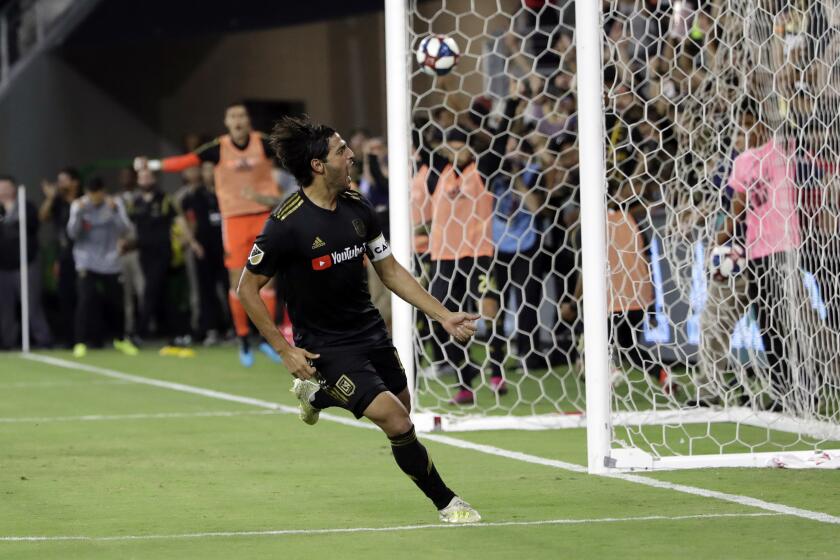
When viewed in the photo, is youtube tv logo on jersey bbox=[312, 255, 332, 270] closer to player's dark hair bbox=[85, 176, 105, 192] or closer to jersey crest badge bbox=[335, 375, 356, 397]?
jersey crest badge bbox=[335, 375, 356, 397]

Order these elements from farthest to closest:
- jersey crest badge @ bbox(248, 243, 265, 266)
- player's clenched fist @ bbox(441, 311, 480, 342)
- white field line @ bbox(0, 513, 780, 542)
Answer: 1. jersey crest badge @ bbox(248, 243, 265, 266)
2. player's clenched fist @ bbox(441, 311, 480, 342)
3. white field line @ bbox(0, 513, 780, 542)

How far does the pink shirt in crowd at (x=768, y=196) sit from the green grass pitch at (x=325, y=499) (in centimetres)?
176

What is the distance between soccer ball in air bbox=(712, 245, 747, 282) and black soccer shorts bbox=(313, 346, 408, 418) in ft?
11.3

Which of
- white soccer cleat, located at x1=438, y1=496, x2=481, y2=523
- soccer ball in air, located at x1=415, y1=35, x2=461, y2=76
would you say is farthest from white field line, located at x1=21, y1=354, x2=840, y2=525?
soccer ball in air, located at x1=415, y1=35, x2=461, y2=76

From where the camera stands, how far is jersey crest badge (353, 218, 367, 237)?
22.6ft

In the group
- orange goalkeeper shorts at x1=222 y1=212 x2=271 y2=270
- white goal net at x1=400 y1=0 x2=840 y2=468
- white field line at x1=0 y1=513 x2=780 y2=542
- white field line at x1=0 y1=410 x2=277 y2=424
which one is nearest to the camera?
white field line at x1=0 y1=513 x2=780 y2=542

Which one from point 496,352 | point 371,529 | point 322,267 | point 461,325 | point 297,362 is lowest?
point 371,529

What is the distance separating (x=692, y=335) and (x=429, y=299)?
14.2 ft

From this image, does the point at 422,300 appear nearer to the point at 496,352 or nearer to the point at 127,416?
the point at 127,416

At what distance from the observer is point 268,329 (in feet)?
22.0

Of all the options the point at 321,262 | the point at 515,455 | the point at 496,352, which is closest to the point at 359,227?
the point at 321,262

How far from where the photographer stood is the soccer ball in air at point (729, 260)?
967 cm

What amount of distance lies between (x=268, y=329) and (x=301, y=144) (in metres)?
0.84

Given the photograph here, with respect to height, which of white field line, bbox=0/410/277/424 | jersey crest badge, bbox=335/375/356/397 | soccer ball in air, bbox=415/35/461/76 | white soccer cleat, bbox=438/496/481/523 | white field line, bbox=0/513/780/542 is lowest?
white field line, bbox=0/513/780/542
